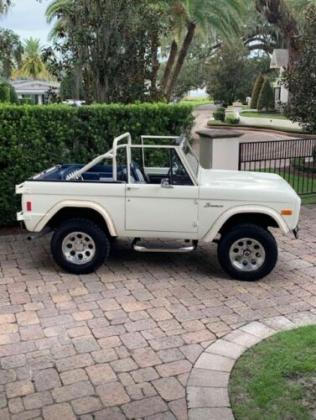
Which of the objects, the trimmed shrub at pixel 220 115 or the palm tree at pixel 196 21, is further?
the trimmed shrub at pixel 220 115

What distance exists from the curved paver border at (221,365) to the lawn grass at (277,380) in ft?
0.25

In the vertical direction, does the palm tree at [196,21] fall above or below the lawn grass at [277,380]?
above

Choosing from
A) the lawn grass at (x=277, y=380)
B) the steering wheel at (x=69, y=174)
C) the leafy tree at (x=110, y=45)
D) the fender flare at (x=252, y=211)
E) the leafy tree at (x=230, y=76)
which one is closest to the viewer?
the lawn grass at (x=277, y=380)

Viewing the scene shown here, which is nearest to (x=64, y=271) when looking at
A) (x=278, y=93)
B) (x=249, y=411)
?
(x=249, y=411)

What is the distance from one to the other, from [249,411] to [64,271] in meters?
3.35

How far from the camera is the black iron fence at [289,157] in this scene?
1304 cm

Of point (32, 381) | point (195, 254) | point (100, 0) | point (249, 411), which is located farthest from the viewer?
point (100, 0)

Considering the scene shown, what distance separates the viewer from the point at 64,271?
638 centimetres

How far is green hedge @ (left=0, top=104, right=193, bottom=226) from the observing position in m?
8.09

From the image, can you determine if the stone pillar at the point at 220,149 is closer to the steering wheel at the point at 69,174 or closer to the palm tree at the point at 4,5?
the steering wheel at the point at 69,174

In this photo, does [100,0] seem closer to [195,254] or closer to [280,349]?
[195,254]

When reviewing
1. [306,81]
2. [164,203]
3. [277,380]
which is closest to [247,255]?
[164,203]

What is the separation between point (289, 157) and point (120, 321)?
881 centimetres

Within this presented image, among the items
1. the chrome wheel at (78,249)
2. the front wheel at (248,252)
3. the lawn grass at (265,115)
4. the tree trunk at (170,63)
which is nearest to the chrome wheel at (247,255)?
the front wheel at (248,252)
